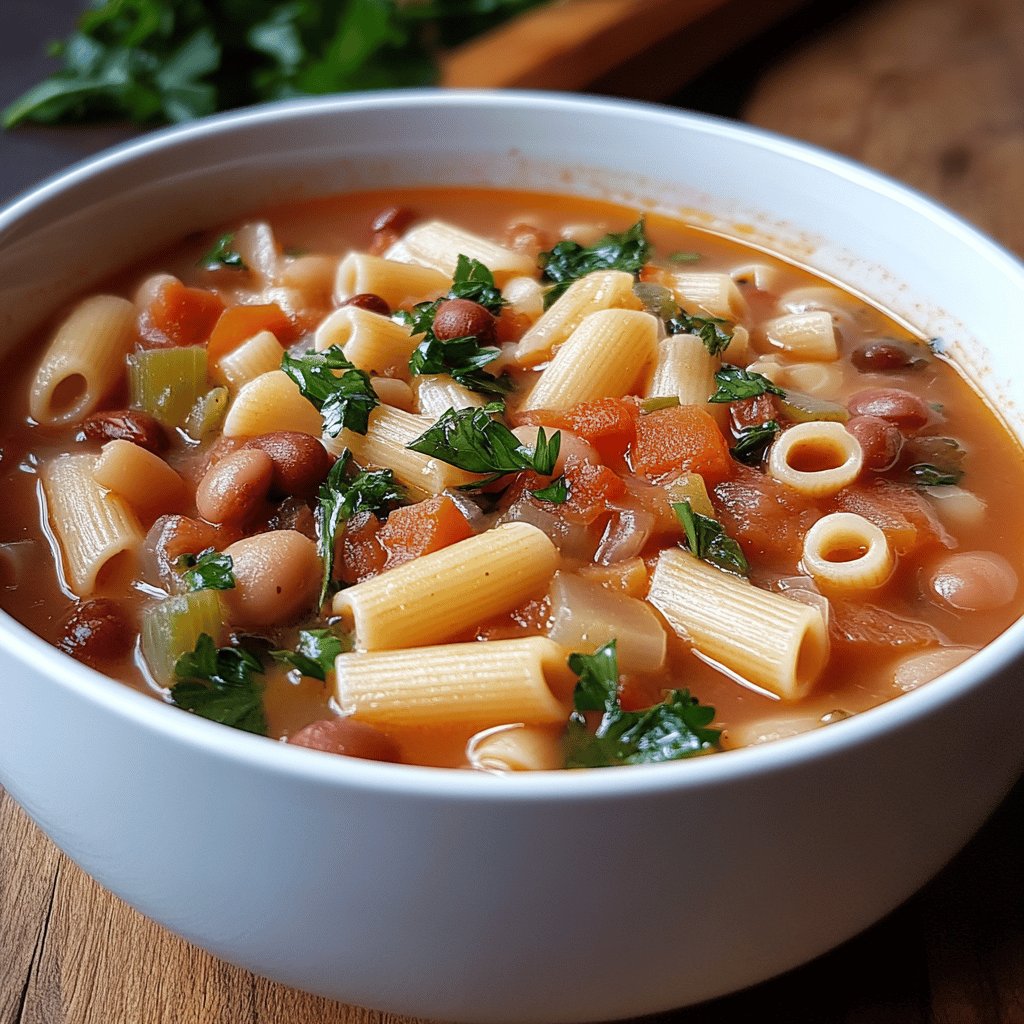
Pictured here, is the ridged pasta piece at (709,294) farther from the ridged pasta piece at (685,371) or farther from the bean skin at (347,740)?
the bean skin at (347,740)

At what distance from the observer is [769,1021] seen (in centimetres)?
232

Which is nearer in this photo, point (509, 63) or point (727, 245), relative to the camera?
point (727, 245)

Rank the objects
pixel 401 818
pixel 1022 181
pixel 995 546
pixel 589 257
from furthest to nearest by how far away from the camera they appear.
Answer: pixel 1022 181 → pixel 589 257 → pixel 995 546 → pixel 401 818

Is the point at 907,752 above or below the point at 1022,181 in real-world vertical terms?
above

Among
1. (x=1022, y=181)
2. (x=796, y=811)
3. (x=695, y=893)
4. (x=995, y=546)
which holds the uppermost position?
(x=796, y=811)

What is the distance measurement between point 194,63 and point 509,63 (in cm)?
124

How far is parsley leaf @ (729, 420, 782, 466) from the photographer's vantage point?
9.93 feet

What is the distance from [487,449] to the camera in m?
2.80

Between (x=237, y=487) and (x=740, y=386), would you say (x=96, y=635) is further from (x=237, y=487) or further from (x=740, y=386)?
(x=740, y=386)

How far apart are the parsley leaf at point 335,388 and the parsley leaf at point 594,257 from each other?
2.61 feet

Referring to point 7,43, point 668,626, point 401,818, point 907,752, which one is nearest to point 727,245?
point 668,626

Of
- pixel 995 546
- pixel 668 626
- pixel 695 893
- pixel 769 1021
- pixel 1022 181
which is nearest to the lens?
pixel 695 893

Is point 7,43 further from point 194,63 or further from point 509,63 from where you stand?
point 509,63

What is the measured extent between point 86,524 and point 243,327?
790mm
